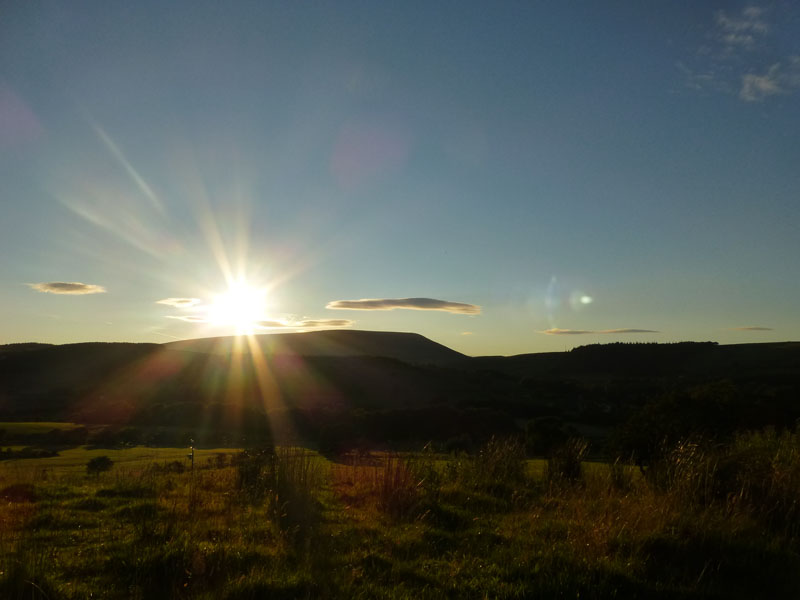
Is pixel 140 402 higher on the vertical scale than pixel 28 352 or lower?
lower

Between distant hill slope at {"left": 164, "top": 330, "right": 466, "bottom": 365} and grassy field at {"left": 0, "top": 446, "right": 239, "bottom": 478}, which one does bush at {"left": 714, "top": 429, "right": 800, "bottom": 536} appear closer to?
grassy field at {"left": 0, "top": 446, "right": 239, "bottom": 478}

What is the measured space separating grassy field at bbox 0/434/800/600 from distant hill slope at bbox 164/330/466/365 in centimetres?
10008

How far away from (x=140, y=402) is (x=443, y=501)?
227ft

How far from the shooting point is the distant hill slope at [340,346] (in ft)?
384

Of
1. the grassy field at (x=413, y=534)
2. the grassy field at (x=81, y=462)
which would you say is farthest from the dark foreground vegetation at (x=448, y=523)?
the grassy field at (x=81, y=462)

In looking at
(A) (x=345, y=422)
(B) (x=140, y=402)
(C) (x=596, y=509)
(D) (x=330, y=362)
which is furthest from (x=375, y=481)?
(D) (x=330, y=362)

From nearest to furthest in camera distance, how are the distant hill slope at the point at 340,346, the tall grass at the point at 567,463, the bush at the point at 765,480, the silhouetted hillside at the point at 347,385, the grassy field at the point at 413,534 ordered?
1. the grassy field at the point at 413,534
2. the bush at the point at 765,480
3. the tall grass at the point at 567,463
4. the silhouetted hillside at the point at 347,385
5. the distant hill slope at the point at 340,346

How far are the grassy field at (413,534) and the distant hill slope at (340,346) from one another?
3940 inches

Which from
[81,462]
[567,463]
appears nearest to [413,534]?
[567,463]

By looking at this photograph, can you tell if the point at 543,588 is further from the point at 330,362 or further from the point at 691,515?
the point at 330,362

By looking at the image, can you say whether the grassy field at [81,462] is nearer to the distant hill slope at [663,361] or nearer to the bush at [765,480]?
the bush at [765,480]

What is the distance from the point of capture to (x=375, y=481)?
10.1 metres

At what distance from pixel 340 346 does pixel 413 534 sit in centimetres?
12330

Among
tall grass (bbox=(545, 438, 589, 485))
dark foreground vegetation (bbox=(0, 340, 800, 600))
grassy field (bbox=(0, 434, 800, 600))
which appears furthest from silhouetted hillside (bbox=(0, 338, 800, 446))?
grassy field (bbox=(0, 434, 800, 600))
